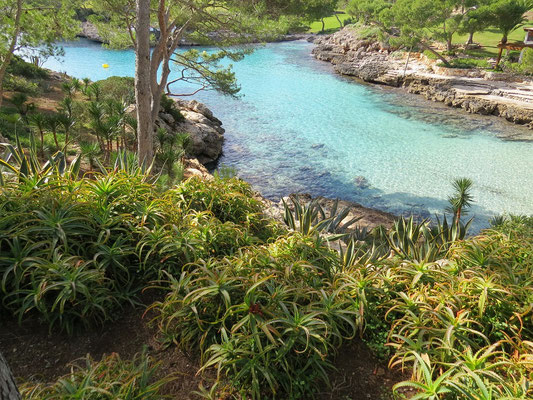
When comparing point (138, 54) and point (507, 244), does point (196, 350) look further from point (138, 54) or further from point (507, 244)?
point (138, 54)

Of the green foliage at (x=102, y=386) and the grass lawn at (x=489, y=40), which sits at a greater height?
the grass lawn at (x=489, y=40)

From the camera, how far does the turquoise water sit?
1354cm

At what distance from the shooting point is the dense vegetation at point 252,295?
2.73 m

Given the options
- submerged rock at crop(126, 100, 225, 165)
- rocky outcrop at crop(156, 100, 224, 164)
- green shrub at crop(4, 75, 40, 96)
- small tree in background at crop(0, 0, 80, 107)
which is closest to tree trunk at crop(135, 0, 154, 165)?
small tree in background at crop(0, 0, 80, 107)

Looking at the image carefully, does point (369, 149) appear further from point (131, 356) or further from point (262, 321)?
point (131, 356)

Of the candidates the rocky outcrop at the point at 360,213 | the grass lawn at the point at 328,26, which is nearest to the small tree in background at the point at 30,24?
the rocky outcrop at the point at 360,213

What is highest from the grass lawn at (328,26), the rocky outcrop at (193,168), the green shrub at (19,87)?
the grass lawn at (328,26)

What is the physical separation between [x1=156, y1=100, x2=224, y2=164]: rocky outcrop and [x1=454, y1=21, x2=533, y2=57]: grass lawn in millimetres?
28483

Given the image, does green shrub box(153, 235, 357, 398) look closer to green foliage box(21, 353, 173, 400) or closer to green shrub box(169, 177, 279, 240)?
green foliage box(21, 353, 173, 400)

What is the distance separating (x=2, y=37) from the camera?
937 centimetres

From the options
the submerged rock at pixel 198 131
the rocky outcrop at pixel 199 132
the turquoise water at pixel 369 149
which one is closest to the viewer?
the turquoise water at pixel 369 149

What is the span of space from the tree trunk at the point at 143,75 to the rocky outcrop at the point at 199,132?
7298 mm

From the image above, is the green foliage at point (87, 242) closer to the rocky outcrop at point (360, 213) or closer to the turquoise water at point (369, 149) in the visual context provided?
the rocky outcrop at point (360, 213)

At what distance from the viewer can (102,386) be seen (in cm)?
243
